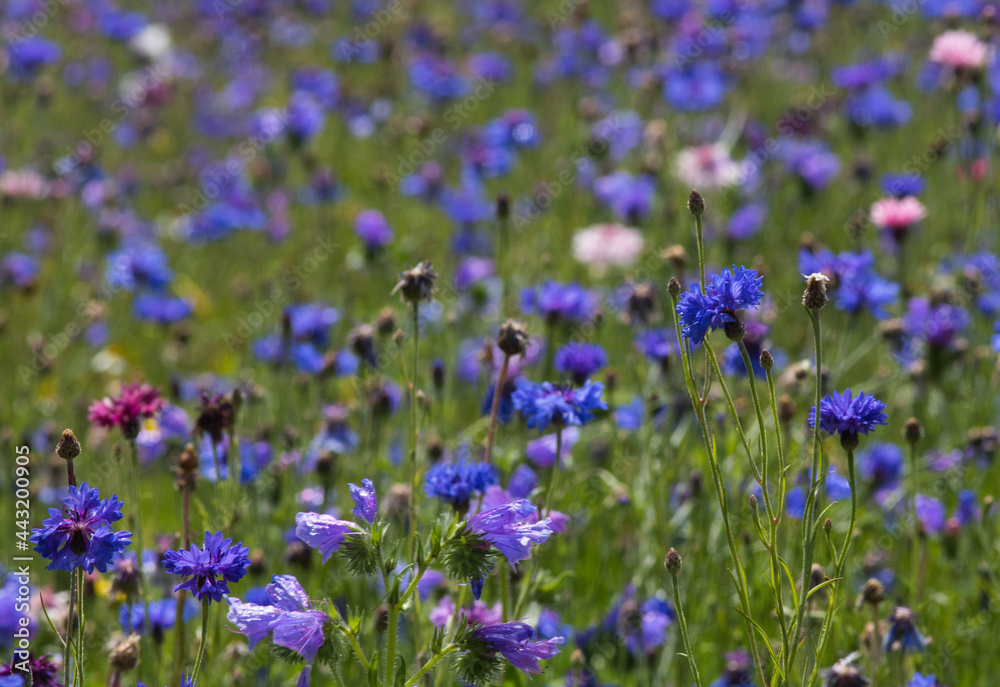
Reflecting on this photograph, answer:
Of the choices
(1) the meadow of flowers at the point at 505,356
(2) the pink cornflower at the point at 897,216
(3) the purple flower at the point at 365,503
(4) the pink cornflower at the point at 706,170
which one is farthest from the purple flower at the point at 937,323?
(3) the purple flower at the point at 365,503

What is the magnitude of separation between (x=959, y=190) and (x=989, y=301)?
1.85 metres

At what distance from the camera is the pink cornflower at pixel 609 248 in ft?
Result: 13.2

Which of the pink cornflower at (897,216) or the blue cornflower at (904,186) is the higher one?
the pink cornflower at (897,216)

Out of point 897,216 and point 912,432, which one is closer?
point 912,432

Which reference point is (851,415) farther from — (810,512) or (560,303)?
(560,303)

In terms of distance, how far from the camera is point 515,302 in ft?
11.6

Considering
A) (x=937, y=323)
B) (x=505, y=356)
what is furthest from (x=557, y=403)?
(x=937, y=323)

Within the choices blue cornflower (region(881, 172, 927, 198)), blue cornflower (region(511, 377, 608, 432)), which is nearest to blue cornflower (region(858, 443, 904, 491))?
blue cornflower (region(881, 172, 927, 198))

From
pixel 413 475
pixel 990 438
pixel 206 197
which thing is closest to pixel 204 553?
pixel 413 475

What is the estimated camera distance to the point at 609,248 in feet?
13.3

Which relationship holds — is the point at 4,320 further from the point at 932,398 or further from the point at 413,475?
the point at 932,398

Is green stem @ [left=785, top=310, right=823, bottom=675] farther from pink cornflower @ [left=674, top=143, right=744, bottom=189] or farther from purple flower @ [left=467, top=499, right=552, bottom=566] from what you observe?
pink cornflower @ [left=674, top=143, right=744, bottom=189]

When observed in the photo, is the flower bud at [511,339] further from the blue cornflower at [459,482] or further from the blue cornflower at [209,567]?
the blue cornflower at [209,567]

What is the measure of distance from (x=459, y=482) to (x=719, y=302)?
58 centimetres
